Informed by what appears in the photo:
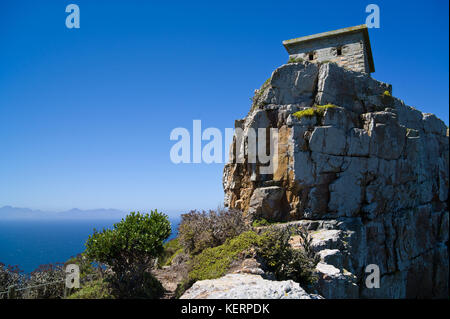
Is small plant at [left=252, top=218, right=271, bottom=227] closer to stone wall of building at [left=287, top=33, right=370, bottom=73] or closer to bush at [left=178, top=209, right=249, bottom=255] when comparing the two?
bush at [left=178, top=209, right=249, bottom=255]

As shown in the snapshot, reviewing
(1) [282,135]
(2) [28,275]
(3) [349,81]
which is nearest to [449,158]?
(3) [349,81]

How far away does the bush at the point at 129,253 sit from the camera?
27.0 feet

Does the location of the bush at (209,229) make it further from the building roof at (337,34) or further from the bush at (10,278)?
the building roof at (337,34)

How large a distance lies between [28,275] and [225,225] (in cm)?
669

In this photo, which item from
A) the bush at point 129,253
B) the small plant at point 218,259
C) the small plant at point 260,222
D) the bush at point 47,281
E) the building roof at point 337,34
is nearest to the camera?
the small plant at point 218,259

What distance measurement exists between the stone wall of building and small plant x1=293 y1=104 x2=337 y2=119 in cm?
558

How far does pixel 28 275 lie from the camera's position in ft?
27.3

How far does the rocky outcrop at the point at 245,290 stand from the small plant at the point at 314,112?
10407 millimetres

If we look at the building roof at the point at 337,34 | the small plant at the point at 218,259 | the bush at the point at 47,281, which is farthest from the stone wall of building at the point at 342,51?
the bush at the point at 47,281

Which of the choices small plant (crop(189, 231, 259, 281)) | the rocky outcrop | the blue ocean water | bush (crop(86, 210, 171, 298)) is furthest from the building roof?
the rocky outcrop

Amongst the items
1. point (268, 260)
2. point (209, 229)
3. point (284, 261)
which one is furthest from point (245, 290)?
point (209, 229)

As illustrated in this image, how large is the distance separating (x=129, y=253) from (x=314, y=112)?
11.7m

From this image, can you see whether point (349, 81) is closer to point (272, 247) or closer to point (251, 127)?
point (251, 127)

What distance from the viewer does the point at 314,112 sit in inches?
Result: 583
